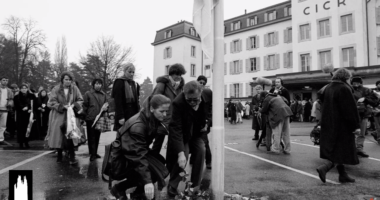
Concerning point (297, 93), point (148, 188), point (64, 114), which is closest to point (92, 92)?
point (64, 114)

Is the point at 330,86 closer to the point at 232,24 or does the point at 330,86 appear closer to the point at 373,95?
the point at 373,95

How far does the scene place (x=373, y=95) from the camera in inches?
313

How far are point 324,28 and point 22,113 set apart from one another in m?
28.2

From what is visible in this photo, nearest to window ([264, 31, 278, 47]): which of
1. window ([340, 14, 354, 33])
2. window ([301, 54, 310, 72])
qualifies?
window ([301, 54, 310, 72])

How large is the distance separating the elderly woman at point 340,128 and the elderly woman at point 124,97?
3.45 meters

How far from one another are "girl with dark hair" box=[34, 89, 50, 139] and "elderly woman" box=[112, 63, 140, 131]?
17.2 ft

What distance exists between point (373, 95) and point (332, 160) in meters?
4.52

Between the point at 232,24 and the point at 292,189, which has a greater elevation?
the point at 232,24

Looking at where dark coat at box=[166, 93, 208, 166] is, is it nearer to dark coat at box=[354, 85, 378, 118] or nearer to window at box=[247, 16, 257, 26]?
dark coat at box=[354, 85, 378, 118]

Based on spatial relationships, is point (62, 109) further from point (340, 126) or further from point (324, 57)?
point (324, 57)

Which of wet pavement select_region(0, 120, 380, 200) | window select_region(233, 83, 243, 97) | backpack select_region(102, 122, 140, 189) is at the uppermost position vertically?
window select_region(233, 83, 243, 97)

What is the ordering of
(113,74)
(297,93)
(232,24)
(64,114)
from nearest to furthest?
(64,114)
(297,93)
(113,74)
(232,24)

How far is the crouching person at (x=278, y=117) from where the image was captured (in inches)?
283

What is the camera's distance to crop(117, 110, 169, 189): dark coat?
3.06 m
